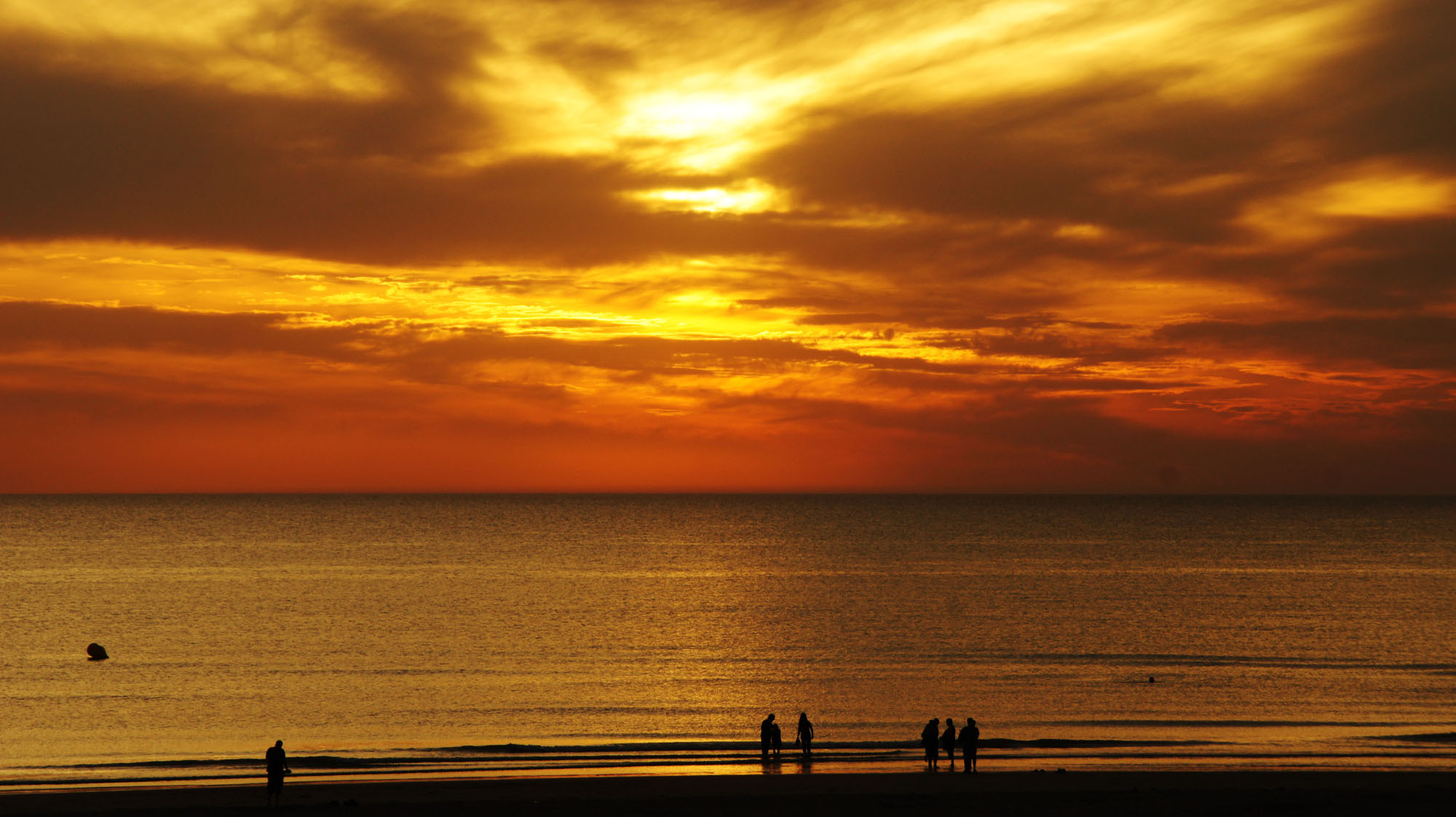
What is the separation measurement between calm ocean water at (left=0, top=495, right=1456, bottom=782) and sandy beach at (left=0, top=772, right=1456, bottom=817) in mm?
3717

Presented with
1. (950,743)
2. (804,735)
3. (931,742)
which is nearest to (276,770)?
(804,735)

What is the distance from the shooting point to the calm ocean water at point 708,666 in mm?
40562

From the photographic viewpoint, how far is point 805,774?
110 ft

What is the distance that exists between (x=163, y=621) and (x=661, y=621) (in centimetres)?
3694

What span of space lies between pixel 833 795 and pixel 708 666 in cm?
3204

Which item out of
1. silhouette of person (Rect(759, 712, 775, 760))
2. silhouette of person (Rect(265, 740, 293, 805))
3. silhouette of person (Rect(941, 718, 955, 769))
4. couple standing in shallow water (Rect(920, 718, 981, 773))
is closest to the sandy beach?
silhouette of person (Rect(265, 740, 293, 805))

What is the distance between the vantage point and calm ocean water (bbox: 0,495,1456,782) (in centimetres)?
4056

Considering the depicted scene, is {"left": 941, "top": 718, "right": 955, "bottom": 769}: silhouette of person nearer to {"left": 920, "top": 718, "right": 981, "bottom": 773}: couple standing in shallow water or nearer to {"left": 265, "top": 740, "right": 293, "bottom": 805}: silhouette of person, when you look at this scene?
{"left": 920, "top": 718, "right": 981, "bottom": 773}: couple standing in shallow water

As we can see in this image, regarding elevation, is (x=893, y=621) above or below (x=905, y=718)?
above

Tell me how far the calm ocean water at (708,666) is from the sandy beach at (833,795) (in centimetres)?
372

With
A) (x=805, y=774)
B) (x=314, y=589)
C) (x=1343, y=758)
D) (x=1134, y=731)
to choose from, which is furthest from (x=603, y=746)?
(x=314, y=589)

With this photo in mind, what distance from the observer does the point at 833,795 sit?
95.8 feet

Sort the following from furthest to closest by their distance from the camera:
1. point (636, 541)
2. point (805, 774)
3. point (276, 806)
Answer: point (636, 541)
point (805, 774)
point (276, 806)

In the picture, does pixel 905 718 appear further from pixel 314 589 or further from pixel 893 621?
pixel 314 589
